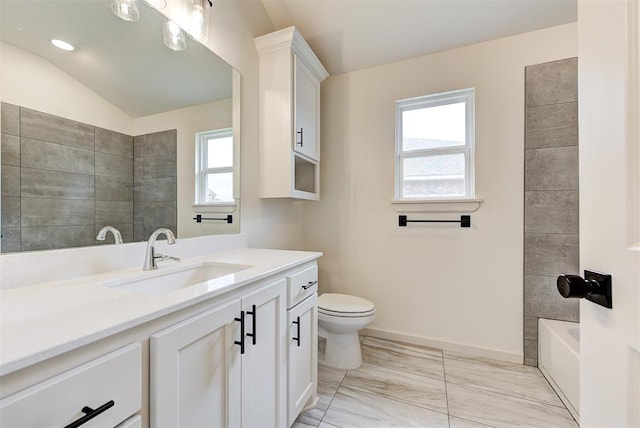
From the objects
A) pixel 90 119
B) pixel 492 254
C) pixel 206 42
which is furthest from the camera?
pixel 492 254

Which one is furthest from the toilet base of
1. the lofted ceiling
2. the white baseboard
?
the lofted ceiling

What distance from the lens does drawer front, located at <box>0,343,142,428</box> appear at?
1.48ft

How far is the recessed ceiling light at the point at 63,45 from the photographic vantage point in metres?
0.97

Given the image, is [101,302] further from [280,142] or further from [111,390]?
[280,142]

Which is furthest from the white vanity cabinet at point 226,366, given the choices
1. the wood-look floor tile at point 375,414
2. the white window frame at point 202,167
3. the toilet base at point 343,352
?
the toilet base at point 343,352

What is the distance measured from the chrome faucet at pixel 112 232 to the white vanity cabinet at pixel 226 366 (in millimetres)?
609

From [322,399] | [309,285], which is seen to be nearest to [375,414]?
[322,399]

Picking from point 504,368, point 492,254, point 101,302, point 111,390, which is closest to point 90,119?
point 101,302

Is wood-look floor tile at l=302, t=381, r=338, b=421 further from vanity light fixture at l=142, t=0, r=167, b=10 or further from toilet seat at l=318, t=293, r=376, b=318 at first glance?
vanity light fixture at l=142, t=0, r=167, b=10

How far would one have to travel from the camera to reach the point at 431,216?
2221 mm

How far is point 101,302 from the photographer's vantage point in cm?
72

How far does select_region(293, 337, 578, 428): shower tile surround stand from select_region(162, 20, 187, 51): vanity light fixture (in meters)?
2.01

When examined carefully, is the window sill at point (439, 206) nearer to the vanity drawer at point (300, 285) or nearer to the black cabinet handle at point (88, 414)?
the vanity drawer at point (300, 285)

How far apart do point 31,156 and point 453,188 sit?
240cm
